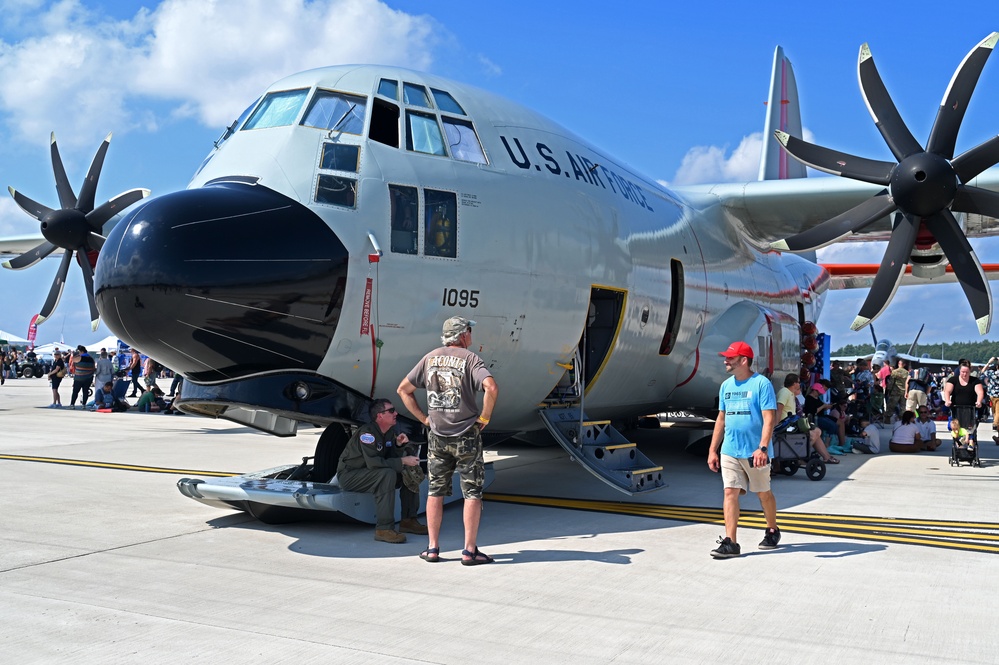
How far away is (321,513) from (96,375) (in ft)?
59.0

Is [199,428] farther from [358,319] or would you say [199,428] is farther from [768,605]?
[768,605]

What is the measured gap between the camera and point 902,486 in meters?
10.6

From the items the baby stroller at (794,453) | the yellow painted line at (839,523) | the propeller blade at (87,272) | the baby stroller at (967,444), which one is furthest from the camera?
the propeller blade at (87,272)

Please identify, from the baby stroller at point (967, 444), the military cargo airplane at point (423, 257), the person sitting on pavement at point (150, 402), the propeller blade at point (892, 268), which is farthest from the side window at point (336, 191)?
the person sitting on pavement at point (150, 402)

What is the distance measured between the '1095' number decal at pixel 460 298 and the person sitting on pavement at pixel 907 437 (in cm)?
1068

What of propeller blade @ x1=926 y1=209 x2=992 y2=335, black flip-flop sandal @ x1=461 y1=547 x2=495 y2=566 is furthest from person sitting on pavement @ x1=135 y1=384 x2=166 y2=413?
propeller blade @ x1=926 y1=209 x2=992 y2=335

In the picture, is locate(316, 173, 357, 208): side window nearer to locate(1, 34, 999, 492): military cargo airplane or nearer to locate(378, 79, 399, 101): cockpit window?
locate(1, 34, 999, 492): military cargo airplane

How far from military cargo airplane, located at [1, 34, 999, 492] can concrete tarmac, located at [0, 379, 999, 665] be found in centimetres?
111

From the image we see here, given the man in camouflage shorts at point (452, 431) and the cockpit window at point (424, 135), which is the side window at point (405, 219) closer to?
the cockpit window at point (424, 135)

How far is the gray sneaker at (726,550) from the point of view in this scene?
639 centimetres

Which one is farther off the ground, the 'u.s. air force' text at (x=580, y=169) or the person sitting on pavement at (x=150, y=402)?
the 'u.s. air force' text at (x=580, y=169)

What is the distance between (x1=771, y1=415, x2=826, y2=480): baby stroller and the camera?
441 inches

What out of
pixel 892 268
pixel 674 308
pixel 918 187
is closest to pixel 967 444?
pixel 892 268

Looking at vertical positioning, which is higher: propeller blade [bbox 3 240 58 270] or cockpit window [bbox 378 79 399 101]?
cockpit window [bbox 378 79 399 101]
